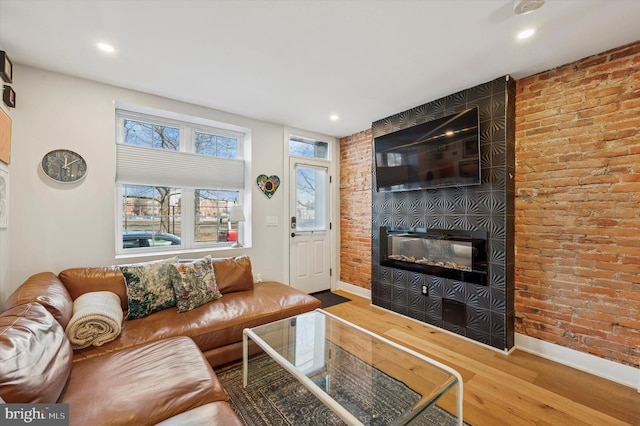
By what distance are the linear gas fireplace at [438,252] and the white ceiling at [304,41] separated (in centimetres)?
151

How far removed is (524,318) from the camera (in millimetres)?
2422

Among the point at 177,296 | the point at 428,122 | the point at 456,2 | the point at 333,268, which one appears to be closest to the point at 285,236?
the point at 333,268

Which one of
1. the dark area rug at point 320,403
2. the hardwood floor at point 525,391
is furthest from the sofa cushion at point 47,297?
the hardwood floor at point 525,391

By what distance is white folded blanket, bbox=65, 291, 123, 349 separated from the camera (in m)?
1.62

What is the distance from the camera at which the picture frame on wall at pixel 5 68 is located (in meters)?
1.93

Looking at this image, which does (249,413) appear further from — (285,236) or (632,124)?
(632,124)

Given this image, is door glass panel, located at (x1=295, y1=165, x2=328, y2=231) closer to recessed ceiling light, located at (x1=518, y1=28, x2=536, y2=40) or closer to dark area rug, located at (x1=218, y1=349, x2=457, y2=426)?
dark area rug, located at (x1=218, y1=349, x2=457, y2=426)

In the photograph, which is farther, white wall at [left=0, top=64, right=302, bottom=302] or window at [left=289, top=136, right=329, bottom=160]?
window at [left=289, top=136, right=329, bottom=160]

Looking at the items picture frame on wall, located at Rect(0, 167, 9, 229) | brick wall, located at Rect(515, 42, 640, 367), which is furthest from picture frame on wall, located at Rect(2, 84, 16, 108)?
brick wall, located at Rect(515, 42, 640, 367)

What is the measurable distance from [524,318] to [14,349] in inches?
132

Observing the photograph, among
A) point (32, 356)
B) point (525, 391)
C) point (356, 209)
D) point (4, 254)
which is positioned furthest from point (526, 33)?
point (4, 254)

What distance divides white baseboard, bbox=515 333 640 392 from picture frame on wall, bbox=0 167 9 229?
433 cm

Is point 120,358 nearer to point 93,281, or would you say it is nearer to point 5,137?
point 93,281

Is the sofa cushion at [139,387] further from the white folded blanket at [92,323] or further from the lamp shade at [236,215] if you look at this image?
the lamp shade at [236,215]
